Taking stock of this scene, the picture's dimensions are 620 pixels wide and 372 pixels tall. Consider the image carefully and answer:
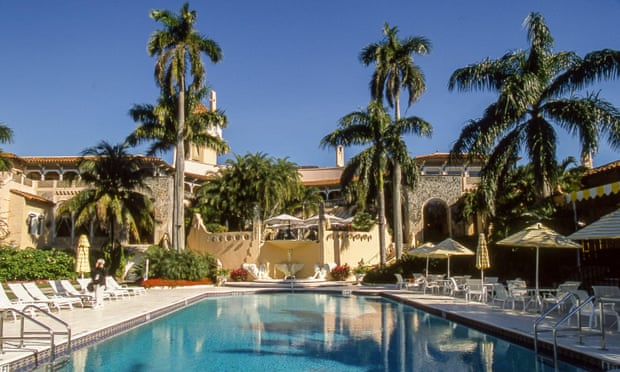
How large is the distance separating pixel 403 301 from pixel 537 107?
27.2 ft

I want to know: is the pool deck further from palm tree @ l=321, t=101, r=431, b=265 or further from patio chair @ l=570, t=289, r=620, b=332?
palm tree @ l=321, t=101, r=431, b=265

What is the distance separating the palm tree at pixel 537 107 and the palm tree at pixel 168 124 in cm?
1398

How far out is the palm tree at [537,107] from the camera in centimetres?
1628

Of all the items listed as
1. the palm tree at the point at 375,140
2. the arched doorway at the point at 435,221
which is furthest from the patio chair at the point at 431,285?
the arched doorway at the point at 435,221

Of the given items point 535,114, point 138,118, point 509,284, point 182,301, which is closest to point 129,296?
point 182,301

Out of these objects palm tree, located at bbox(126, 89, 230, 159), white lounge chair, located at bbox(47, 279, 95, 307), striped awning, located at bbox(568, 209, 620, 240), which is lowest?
white lounge chair, located at bbox(47, 279, 95, 307)

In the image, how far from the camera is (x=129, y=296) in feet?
64.0

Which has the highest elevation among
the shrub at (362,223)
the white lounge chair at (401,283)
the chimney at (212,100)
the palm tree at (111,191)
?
the chimney at (212,100)

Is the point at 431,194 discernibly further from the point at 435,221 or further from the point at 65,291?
the point at 65,291

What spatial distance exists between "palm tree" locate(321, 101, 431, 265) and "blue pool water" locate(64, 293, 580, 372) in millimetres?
10239

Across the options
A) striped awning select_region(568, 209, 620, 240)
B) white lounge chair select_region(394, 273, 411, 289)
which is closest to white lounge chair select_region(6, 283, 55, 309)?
striped awning select_region(568, 209, 620, 240)

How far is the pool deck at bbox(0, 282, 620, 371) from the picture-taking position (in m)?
7.84

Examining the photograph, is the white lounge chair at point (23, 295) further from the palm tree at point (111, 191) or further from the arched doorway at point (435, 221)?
the arched doorway at point (435, 221)

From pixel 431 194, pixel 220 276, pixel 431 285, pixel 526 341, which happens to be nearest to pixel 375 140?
pixel 431 285
